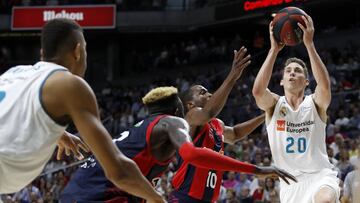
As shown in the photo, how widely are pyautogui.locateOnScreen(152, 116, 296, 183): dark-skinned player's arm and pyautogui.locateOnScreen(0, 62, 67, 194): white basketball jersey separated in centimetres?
84

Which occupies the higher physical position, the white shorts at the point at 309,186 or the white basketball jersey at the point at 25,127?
the white basketball jersey at the point at 25,127

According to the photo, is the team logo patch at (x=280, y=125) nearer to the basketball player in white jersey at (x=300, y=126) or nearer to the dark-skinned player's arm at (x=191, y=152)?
the basketball player in white jersey at (x=300, y=126)

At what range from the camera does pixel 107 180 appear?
12.3ft

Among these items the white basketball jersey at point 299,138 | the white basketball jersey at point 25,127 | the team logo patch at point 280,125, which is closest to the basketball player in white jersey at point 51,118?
the white basketball jersey at point 25,127

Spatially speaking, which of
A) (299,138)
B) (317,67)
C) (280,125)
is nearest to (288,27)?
(317,67)

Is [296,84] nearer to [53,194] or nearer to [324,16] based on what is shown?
[53,194]

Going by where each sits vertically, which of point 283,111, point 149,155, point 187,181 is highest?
point 149,155

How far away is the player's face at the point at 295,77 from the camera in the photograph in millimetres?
5660

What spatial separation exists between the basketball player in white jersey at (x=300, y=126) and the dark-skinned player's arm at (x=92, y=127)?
116 inches

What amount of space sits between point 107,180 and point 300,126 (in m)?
2.41

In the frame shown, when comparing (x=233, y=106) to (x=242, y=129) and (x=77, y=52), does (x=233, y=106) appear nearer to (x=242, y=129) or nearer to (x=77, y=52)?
(x=242, y=129)

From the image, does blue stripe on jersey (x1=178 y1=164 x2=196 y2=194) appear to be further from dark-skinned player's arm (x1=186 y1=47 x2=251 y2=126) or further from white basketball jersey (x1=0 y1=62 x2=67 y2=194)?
white basketball jersey (x1=0 y1=62 x2=67 y2=194)

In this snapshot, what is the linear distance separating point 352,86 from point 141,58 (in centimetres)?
1177

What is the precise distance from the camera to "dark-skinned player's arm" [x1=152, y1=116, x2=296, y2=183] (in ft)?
10.8
